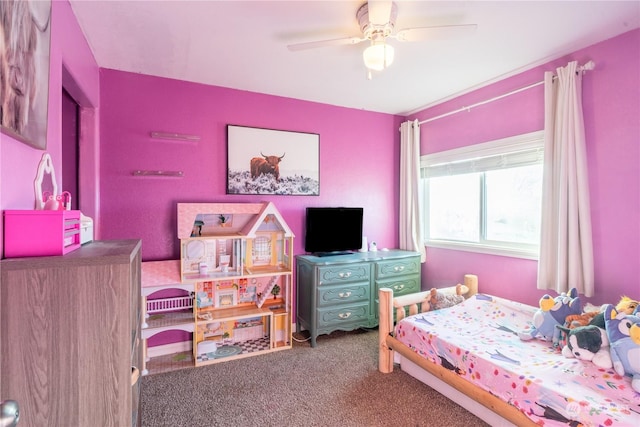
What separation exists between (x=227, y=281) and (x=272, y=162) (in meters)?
1.32

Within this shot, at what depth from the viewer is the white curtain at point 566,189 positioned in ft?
7.49

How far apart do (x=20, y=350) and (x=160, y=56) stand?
2.32 metres

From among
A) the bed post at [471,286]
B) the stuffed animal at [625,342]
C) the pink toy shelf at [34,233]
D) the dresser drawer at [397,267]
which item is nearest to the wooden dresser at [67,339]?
the pink toy shelf at [34,233]

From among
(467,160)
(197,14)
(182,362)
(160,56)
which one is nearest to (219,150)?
(160,56)

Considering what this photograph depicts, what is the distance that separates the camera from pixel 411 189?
3.79m

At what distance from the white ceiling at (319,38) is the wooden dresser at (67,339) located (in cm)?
169

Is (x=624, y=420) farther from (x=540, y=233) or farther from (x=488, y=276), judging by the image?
(x=488, y=276)

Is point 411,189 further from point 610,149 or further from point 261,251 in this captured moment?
point 261,251

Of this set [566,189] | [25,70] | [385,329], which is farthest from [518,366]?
[25,70]

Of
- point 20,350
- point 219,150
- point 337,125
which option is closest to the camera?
point 20,350

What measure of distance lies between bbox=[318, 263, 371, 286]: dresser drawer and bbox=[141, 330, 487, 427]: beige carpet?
691 mm

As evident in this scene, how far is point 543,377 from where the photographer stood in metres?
1.62

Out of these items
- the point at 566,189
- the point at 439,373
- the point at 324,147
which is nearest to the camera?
the point at 439,373

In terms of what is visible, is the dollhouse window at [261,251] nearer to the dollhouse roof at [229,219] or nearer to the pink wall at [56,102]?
the dollhouse roof at [229,219]
